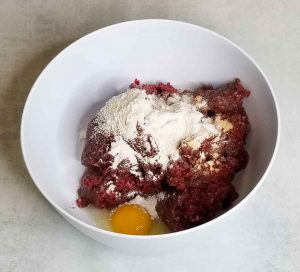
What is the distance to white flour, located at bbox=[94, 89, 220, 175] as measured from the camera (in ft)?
6.09

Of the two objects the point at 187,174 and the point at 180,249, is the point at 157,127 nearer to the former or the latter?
the point at 187,174

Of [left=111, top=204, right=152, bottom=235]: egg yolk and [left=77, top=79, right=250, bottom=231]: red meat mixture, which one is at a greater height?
[left=77, top=79, right=250, bottom=231]: red meat mixture

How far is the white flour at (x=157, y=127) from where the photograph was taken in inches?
73.0

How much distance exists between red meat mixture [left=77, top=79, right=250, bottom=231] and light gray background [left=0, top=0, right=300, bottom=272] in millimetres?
137

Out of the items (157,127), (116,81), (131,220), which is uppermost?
(157,127)

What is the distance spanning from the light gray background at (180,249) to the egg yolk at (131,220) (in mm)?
95

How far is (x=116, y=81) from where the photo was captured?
2.25 meters

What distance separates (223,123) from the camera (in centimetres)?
193

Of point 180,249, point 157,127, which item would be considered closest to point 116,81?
point 157,127

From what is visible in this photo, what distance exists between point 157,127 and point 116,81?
47cm

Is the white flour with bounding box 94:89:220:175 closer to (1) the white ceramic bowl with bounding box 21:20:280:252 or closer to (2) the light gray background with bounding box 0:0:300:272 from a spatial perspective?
(1) the white ceramic bowl with bounding box 21:20:280:252

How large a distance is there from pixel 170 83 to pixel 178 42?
→ 0.19 meters

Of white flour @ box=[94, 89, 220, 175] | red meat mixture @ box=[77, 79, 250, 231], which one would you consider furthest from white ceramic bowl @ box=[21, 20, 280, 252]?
white flour @ box=[94, 89, 220, 175]

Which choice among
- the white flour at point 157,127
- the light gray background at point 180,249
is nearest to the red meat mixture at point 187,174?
the white flour at point 157,127
